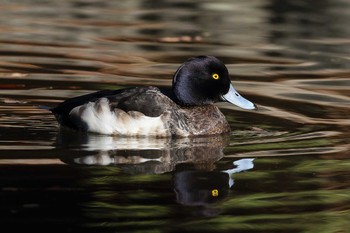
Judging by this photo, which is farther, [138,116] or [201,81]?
[201,81]

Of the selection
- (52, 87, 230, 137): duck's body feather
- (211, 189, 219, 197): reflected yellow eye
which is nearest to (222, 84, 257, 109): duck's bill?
(52, 87, 230, 137): duck's body feather

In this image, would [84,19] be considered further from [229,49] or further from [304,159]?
[304,159]

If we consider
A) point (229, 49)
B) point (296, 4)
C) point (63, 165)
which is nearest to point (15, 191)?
point (63, 165)

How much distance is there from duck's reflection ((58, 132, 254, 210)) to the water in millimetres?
17

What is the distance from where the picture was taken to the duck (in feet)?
35.4

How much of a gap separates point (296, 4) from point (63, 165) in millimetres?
12645

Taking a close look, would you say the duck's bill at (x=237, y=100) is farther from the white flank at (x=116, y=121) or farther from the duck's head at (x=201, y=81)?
the white flank at (x=116, y=121)

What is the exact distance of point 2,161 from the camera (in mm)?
9148

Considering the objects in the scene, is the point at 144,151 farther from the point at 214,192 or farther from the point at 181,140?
the point at 214,192

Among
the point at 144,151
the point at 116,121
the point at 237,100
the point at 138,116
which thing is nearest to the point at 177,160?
the point at 144,151

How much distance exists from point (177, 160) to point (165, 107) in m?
1.43

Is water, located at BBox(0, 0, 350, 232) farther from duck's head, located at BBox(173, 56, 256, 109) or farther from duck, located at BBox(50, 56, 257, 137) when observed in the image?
duck's head, located at BBox(173, 56, 256, 109)

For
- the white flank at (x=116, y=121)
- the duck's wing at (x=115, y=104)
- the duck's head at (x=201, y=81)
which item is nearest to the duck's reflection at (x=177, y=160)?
the white flank at (x=116, y=121)

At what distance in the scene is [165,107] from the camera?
35.7 ft
